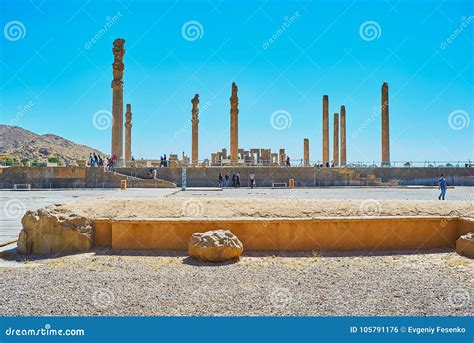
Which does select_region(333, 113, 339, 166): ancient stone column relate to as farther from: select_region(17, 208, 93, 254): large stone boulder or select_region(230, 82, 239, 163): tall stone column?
select_region(17, 208, 93, 254): large stone boulder

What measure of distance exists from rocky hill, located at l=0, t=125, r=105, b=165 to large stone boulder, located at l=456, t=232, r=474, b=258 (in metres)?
72.8

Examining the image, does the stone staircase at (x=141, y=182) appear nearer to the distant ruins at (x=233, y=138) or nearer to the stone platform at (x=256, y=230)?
the distant ruins at (x=233, y=138)

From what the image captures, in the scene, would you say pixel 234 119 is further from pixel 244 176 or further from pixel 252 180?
pixel 252 180

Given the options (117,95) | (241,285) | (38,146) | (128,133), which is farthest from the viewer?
(38,146)

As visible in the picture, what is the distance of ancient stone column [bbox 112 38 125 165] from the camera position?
29.6m

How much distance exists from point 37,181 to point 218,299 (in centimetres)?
2685

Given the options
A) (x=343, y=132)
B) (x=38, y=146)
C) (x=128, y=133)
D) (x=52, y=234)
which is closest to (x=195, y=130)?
(x=128, y=133)

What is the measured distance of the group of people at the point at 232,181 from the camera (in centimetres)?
2786

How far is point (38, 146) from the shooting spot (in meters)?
93.4

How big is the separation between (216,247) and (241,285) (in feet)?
4.55

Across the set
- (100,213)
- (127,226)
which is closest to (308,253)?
(127,226)

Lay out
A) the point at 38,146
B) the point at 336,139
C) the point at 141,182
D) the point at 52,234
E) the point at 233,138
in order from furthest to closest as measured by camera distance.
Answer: the point at 38,146 < the point at 336,139 < the point at 233,138 < the point at 141,182 < the point at 52,234

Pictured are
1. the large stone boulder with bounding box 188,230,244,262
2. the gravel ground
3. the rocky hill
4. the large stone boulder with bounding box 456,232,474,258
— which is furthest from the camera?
the rocky hill

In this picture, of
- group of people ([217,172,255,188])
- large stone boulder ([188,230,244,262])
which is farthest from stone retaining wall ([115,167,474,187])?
large stone boulder ([188,230,244,262])
